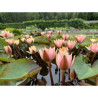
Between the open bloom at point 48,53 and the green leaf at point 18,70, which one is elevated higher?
A: the open bloom at point 48,53

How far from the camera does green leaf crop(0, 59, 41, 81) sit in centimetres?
31

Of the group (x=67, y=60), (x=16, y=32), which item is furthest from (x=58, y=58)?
(x=16, y=32)

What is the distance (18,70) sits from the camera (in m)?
0.36

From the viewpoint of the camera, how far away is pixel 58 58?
277mm

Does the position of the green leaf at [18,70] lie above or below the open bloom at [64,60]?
below

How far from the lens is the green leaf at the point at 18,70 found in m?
0.31

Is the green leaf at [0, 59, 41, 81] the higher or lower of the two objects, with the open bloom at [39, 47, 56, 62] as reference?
lower

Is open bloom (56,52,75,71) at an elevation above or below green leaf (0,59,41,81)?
above

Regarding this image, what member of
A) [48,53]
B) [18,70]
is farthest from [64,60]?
[18,70]

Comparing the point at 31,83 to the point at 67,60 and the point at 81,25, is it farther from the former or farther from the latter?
the point at 81,25

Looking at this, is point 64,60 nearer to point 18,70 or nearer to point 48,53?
point 48,53
